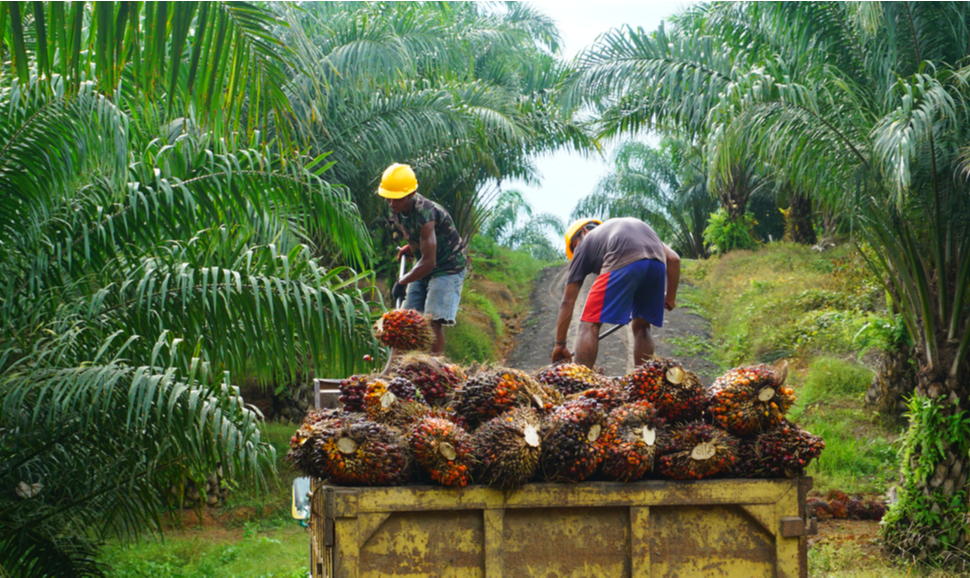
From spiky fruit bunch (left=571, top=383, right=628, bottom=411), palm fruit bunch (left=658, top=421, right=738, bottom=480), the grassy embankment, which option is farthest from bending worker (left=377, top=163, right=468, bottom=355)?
palm fruit bunch (left=658, top=421, right=738, bottom=480)

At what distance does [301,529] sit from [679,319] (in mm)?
8442

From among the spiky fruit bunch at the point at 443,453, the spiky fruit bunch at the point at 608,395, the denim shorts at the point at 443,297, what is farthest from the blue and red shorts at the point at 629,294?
the spiky fruit bunch at the point at 443,453

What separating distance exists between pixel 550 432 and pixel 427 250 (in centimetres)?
286

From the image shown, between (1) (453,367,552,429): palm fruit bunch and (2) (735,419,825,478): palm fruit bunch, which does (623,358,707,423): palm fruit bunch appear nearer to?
(2) (735,419,825,478): palm fruit bunch

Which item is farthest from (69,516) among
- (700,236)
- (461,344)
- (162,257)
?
(700,236)

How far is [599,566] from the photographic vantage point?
2.79 meters

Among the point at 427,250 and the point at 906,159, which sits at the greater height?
the point at 906,159

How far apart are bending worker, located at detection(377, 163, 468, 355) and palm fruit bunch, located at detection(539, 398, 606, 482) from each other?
8.24 ft

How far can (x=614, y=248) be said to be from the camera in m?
5.38

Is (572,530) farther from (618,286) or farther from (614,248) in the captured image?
(614,248)

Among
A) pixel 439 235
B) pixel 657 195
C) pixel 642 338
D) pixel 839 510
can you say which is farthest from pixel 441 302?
pixel 657 195

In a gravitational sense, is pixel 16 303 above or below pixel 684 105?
below

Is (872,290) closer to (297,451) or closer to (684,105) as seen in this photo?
(684,105)

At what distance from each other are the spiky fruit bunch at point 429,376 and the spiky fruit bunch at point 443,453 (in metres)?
0.52
